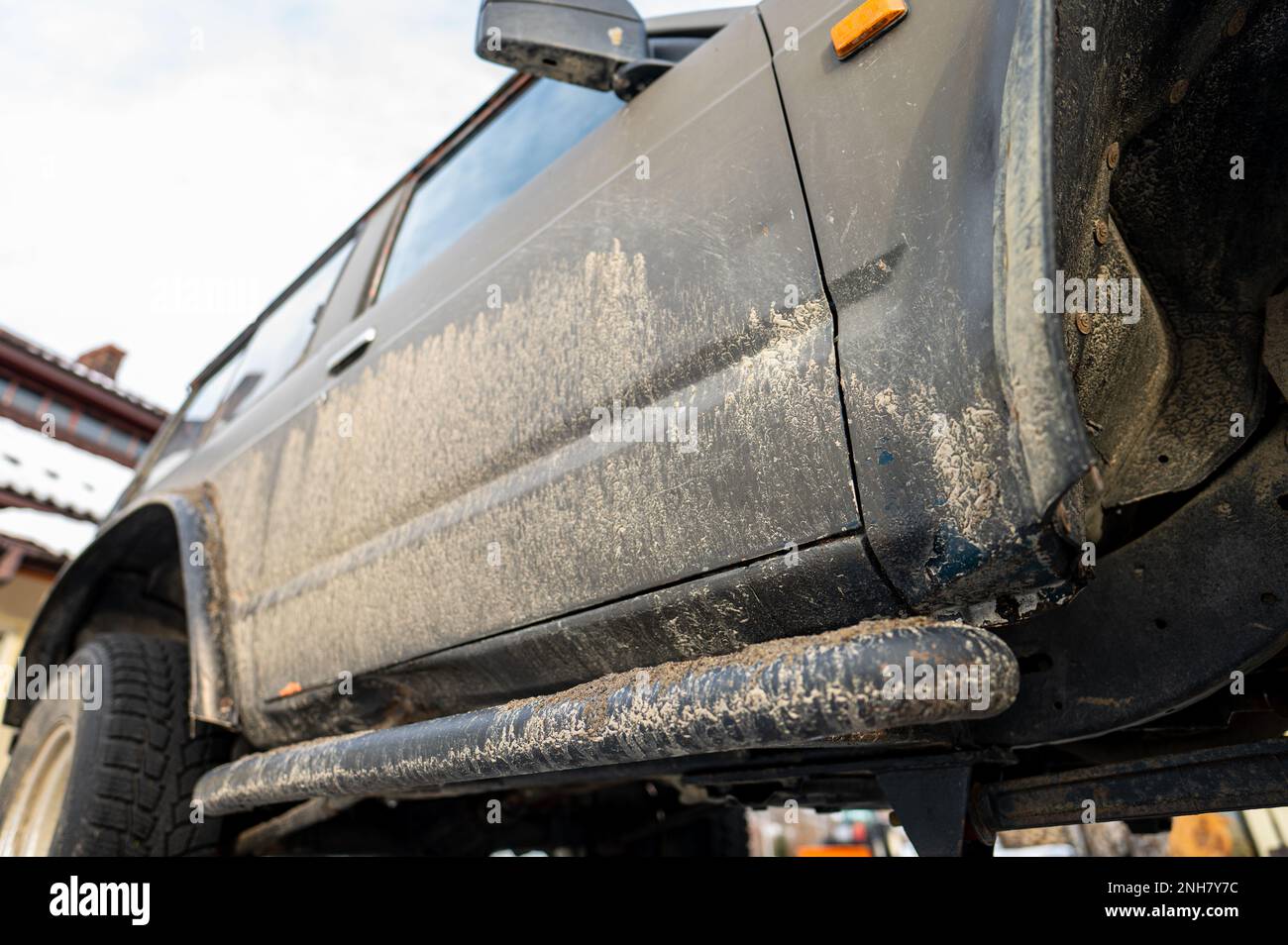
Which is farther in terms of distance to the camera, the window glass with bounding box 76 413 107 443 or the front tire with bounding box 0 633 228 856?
the window glass with bounding box 76 413 107 443

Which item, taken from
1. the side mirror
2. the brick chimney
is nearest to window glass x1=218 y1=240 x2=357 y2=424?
the side mirror

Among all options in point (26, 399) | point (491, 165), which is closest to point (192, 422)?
point (491, 165)

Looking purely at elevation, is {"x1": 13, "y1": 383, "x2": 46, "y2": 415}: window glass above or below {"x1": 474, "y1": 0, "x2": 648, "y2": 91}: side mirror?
above

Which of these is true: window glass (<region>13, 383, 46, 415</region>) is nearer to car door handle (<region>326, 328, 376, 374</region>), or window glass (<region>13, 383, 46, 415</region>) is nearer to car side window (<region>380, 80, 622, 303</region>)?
car side window (<region>380, 80, 622, 303</region>)

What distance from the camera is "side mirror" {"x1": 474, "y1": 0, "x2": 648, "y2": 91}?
141cm

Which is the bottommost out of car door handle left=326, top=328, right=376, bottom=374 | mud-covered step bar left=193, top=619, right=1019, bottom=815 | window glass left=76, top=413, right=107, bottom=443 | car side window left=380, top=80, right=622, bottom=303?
mud-covered step bar left=193, top=619, right=1019, bottom=815

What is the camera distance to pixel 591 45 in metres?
1.48

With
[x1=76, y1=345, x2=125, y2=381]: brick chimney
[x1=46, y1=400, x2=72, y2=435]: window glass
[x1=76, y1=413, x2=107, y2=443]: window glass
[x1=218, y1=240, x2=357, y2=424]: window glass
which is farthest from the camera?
[x1=76, y1=345, x2=125, y2=381]: brick chimney

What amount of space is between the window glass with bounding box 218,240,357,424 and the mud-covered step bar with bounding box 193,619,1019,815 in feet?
5.27

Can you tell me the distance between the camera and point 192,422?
141 inches

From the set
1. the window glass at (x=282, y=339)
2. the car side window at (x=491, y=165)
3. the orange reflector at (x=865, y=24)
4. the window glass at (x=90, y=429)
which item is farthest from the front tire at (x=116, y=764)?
the window glass at (x=90, y=429)

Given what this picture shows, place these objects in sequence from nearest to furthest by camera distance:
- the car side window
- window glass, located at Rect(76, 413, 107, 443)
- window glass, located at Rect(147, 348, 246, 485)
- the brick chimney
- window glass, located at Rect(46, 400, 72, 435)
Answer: the car side window < window glass, located at Rect(147, 348, 246, 485) < window glass, located at Rect(46, 400, 72, 435) < window glass, located at Rect(76, 413, 107, 443) < the brick chimney
